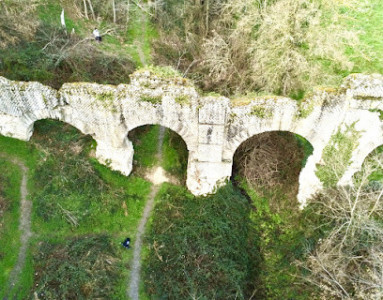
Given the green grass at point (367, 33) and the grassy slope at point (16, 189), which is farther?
the green grass at point (367, 33)

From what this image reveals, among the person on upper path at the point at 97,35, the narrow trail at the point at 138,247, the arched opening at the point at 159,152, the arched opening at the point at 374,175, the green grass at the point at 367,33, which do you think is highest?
the green grass at the point at 367,33

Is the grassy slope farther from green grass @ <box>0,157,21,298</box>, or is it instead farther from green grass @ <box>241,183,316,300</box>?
green grass @ <box>241,183,316,300</box>

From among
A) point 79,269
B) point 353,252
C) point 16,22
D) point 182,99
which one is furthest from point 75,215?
point 16,22

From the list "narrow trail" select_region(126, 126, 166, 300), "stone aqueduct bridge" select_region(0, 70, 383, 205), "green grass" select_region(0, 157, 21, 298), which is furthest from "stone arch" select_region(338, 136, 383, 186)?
"green grass" select_region(0, 157, 21, 298)

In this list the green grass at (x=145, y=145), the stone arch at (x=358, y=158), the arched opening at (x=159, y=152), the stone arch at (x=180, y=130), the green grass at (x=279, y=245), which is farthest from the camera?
the green grass at (x=145, y=145)

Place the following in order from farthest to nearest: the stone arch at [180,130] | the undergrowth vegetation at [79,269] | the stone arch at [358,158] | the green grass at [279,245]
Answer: the stone arch at [180,130] → the green grass at [279,245] → the stone arch at [358,158] → the undergrowth vegetation at [79,269]

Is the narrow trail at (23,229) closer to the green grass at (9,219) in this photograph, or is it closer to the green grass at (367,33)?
the green grass at (9,219)

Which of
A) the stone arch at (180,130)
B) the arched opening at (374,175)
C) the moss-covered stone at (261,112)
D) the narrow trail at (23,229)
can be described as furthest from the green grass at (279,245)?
the narrow trail at (23,229)

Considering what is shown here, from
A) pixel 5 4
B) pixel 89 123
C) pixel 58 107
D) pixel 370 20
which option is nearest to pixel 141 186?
pixel 89 123
